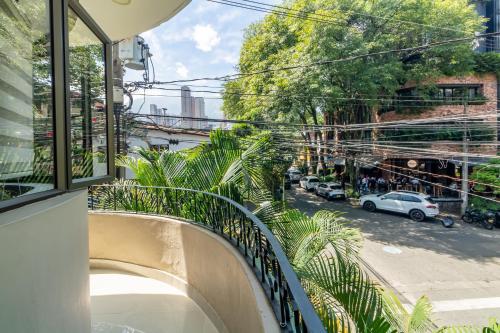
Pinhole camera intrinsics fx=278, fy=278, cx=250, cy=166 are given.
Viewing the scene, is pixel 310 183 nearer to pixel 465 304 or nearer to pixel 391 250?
pixel 391 250

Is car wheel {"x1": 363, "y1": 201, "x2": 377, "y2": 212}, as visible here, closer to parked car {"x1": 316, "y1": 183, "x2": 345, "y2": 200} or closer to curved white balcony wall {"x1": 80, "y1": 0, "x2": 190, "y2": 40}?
parked car {"x1": 316, "y1": 183, "x2": 345, "y2": 200}

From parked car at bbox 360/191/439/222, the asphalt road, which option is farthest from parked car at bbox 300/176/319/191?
the asphalt road

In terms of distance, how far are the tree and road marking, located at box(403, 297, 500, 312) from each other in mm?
6933

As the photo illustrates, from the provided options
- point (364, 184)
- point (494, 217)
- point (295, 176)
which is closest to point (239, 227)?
point (494, 217)

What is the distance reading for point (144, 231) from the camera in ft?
12.5

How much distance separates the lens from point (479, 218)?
473 inches

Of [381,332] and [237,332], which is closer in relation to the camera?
[381,332]

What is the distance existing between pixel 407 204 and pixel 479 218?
9.13ft

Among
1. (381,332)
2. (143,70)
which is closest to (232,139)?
(381,332)

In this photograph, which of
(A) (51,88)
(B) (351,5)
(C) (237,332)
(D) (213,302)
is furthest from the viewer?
(B) (351,5)

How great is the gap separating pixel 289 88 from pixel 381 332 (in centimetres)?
1186

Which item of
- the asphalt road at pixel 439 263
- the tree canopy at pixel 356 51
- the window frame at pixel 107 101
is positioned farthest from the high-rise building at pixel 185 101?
the window frame at pixel 107 101

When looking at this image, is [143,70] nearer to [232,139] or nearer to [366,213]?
[232,139]

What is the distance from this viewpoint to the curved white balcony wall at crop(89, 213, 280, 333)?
1.94 m
